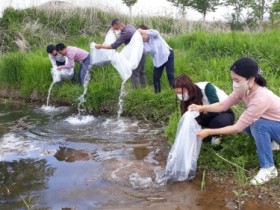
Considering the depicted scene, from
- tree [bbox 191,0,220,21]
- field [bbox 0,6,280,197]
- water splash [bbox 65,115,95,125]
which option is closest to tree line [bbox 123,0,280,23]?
tree [bbox 191,0,220,21]

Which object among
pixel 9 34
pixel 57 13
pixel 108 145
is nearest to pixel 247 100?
pixel 108 145

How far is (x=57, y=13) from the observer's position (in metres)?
13.0

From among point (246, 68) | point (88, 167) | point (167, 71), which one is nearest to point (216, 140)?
point (246, 68)

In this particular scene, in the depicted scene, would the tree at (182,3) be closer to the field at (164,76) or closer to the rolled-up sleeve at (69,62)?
the field at (164,76)

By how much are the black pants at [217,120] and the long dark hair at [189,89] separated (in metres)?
0.21

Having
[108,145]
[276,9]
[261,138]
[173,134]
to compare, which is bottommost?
[108,145]

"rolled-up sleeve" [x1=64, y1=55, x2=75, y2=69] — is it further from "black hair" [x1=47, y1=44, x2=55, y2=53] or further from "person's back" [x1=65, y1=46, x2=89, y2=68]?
"black hair" [x1=47, y1=44, x2=55, y2=53]

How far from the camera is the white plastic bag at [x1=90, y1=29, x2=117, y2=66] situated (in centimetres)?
705

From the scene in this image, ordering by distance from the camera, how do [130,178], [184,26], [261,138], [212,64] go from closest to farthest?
[261,138], [130,178], [212,64], [184,26]

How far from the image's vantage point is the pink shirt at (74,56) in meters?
7.61

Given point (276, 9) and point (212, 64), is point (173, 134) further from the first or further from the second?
point (276, 9)

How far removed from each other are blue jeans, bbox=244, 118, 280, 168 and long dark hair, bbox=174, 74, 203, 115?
0.65 m

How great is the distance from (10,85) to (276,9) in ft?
32.3

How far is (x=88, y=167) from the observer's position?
456cm
